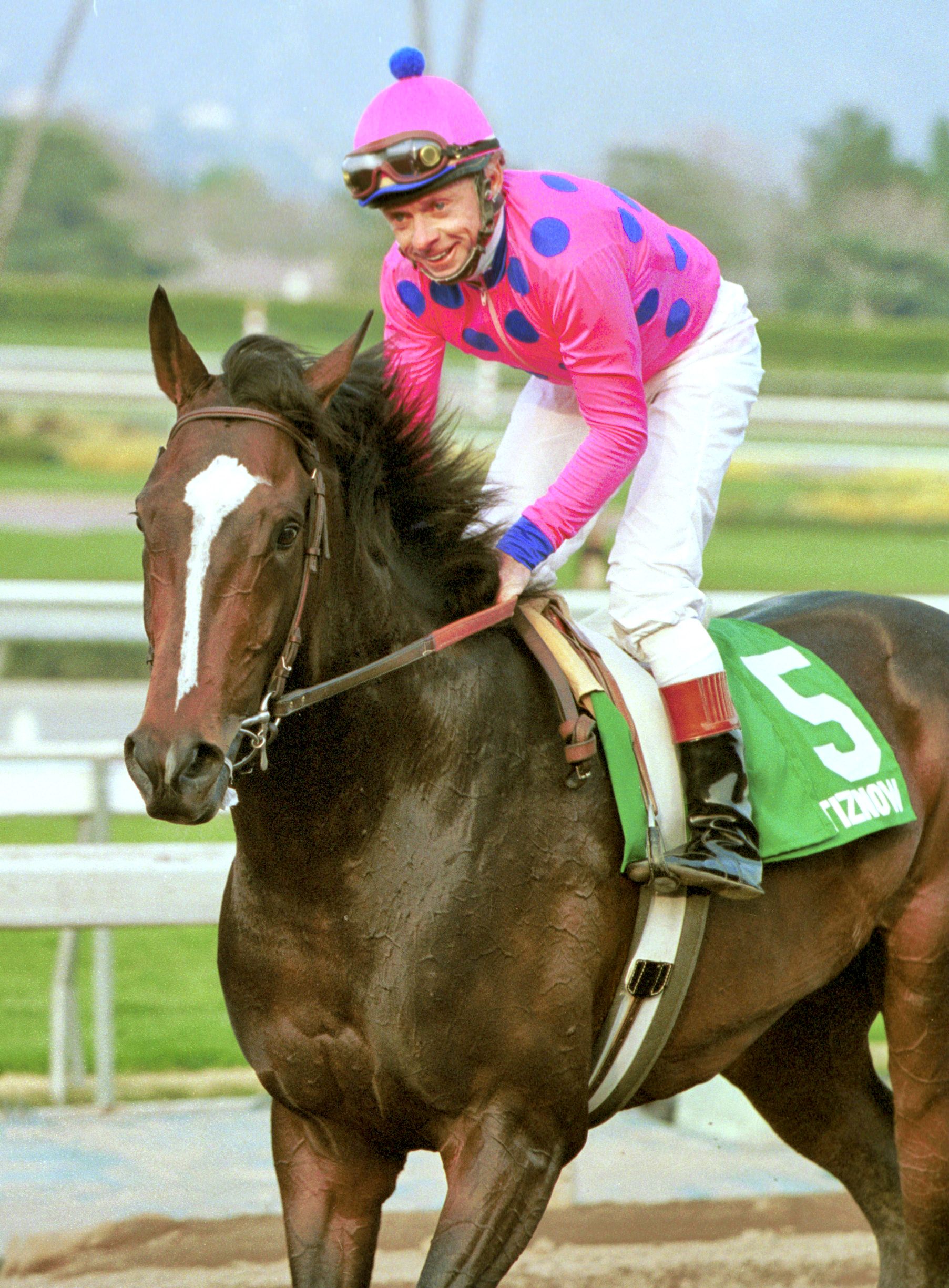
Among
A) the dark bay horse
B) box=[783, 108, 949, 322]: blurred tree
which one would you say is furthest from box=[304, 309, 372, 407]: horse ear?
box=[783, 108, 949, 322]: blurred tree

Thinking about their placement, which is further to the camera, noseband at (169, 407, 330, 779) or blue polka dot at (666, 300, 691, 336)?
blue polka dot at (666, 300, 691, 336)

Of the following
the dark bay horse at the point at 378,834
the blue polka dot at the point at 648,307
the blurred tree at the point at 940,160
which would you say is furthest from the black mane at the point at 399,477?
the blurred tree at the point at 940,160

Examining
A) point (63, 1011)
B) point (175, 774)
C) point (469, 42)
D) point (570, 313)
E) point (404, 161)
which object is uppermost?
point (469, 42)

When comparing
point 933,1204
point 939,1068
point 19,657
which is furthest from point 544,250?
point 19,657

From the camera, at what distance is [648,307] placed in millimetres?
2934

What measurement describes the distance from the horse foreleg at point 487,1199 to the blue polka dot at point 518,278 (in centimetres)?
130

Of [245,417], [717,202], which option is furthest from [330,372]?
[717,202]

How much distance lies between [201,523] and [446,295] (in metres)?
0.83

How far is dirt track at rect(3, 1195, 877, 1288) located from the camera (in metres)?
3.67

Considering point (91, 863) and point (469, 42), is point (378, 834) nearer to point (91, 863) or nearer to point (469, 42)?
point (91, 863)

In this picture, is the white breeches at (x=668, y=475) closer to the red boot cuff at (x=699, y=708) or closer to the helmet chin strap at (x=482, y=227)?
the red boot cuff at (x=699, y=708)

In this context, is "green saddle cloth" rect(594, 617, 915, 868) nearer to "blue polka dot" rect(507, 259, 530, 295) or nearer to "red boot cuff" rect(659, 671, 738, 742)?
"red boot cuff" rect(659, 671, 738, 742)

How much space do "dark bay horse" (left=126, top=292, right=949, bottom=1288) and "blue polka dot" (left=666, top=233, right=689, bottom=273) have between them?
57cm

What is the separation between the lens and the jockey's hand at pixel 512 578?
2.71m
